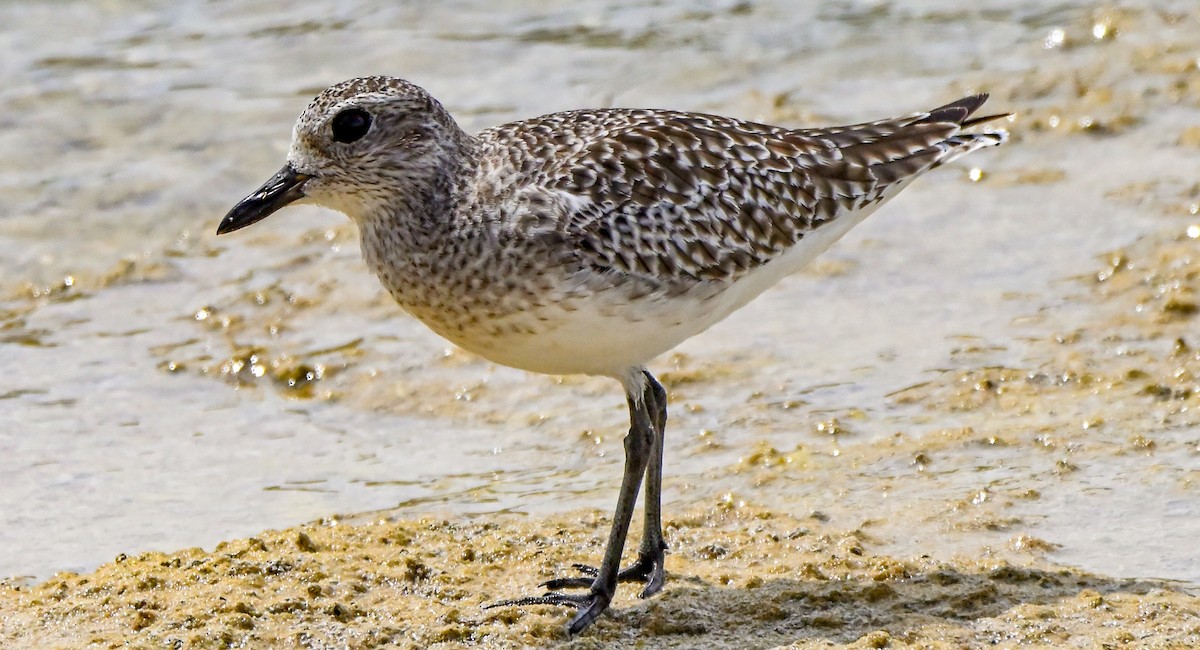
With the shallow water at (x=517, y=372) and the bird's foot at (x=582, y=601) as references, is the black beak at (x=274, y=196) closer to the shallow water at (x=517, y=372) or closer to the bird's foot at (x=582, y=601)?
Answer: the shallow water at (x=517, y=372)

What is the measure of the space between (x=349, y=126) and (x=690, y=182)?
151 cm

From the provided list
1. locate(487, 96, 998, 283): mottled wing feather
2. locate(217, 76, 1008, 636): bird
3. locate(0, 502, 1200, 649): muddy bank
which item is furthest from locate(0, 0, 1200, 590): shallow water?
locate(487, 96, 998, 283): mottled wing feather

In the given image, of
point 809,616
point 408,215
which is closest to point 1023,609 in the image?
point 809,616

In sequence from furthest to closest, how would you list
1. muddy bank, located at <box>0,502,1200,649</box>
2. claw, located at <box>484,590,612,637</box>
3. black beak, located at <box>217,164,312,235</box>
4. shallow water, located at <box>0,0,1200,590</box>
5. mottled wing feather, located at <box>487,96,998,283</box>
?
shallow water, located at <box>0,0,1200,590</box> < black beak, located at <box>217,164,312,235</box> < mottled wing feather, located at <box>487,96,998,283</box> < claw, located at <box>484,590,612,637</box> < muddy bank, located at <box>0,502,1200,649</box>

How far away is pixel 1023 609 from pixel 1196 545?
987mm

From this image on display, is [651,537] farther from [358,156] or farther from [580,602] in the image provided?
[358,156]

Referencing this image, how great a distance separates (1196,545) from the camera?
6.52 meters

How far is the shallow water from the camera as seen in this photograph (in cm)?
761

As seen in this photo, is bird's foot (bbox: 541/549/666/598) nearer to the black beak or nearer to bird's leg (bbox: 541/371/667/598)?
bird's leg (bbox: 541/371/667/598)

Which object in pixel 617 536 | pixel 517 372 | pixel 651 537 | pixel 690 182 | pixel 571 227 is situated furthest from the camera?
pixel 517 372

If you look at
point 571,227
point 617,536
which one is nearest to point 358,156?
point 571,227

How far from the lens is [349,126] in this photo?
21.9 ft

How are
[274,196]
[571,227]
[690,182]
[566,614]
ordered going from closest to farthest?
[566,614] → [571,227] → [274,196] → [690,182]

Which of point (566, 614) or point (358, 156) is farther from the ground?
point (358, 156)
